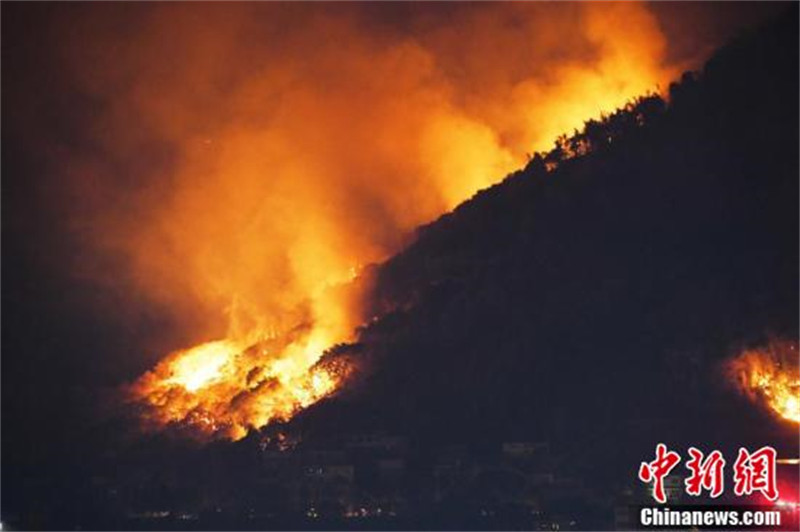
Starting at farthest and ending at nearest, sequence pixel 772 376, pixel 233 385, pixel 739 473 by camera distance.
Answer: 1. pixel 233 385
2. pixel 772 376
3. pixel 739 473

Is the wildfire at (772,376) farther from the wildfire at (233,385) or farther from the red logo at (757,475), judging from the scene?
the red logo at (757,475)

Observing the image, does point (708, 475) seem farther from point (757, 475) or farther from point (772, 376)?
point (772, 376)

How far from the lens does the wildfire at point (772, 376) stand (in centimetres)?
10431

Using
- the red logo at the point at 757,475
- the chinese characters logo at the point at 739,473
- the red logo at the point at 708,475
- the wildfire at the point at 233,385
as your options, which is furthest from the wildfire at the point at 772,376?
the red logo at the point at 757,475

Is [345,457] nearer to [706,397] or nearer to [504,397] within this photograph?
[504,397]

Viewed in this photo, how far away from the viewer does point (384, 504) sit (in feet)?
356

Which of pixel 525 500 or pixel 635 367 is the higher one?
pixel 635 367

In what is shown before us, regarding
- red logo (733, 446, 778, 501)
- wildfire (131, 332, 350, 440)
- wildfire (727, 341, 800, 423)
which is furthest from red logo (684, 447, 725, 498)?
wildfire (131, 332, 350, 440)

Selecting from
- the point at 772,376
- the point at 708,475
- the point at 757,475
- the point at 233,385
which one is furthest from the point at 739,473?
the point at 233,385

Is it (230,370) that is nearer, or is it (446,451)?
(446,451)

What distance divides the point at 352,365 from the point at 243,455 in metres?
12.8

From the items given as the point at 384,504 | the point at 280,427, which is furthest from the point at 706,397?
the point at 280,427

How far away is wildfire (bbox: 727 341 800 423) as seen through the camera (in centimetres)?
10431

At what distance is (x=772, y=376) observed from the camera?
107125 millimetres
